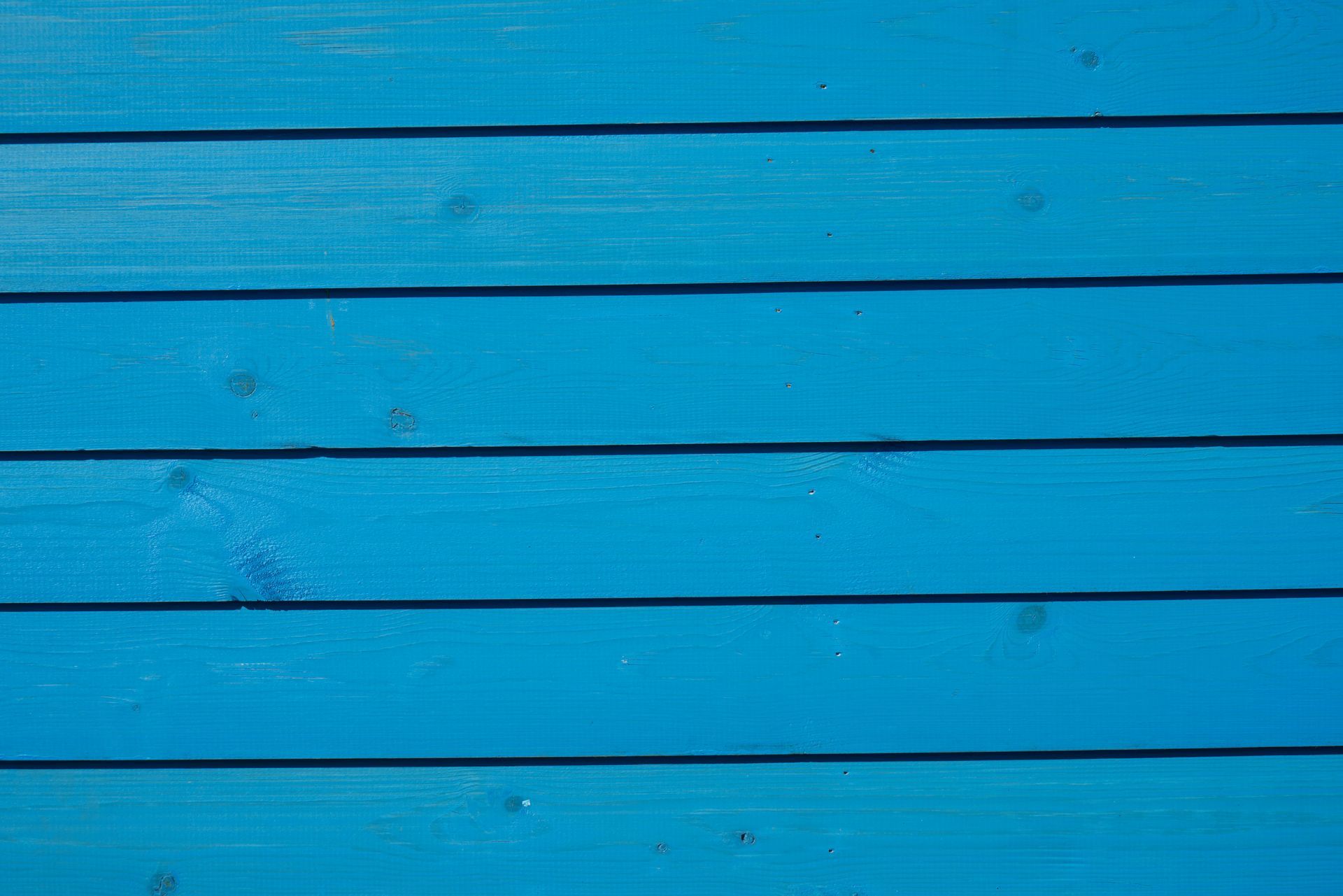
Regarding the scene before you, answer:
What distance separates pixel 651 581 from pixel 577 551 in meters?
0.10

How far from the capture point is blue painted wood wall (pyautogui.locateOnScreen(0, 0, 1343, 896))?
0.88 m

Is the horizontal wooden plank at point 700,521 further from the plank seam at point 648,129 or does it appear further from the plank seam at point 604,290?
the plank seam at point 648,129

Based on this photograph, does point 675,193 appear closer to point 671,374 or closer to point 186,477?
point 671,374

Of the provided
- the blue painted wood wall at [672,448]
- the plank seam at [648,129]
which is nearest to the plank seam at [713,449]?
the blue painted wood wall at [672,448]

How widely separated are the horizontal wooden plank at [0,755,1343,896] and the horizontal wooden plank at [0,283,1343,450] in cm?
42

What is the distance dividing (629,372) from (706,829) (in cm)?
56

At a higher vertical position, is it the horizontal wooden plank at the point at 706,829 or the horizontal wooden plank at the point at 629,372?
the horizontal wooden plank at the point at 629,372

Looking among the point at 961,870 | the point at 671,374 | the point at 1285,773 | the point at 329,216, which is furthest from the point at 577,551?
the point at 1285,773

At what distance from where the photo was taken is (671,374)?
894 millimetres

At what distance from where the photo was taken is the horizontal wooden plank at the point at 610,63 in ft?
2.87

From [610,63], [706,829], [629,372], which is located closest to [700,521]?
[629,372]

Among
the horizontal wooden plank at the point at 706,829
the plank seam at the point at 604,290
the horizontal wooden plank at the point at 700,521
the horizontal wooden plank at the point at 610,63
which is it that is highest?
the horizontal wooden plank at the point at 610,63

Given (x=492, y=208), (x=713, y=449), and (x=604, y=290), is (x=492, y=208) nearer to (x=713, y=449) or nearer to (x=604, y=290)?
(x=604, y=290)

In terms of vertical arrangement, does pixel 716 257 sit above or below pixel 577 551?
above
